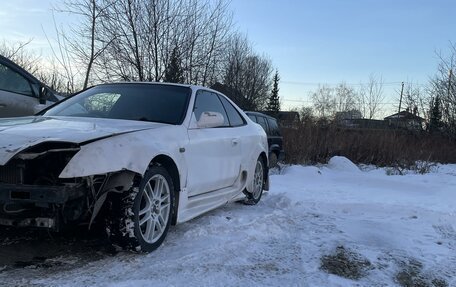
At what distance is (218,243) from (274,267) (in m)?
0.69

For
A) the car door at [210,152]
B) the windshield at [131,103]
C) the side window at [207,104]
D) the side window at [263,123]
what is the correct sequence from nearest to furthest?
1. the car door at [210,152]
2. the windshield at [131,103]
3. the side window at [207,104]
4. the side window at [263,123]

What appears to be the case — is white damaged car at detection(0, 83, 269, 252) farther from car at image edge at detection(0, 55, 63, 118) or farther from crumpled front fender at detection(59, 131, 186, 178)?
car at image edge at detection(0, 55, 63, 118)

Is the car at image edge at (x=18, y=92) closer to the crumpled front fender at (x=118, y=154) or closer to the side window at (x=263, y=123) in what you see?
the crumpled front fender at (x=118, y=154)

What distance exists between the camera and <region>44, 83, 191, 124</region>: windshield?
4.81m

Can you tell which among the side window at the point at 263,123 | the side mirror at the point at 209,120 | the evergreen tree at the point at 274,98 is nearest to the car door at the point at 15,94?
the side mirror at the point at 209,120

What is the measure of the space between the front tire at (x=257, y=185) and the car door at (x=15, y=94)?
3.94 metres

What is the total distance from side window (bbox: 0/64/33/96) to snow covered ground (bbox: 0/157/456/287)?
4.11m

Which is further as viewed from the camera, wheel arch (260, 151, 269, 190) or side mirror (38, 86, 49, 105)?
side mirror (38, 86, 49, 105)

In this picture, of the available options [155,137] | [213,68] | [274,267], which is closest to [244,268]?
[274,267]

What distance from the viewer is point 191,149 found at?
4617mm

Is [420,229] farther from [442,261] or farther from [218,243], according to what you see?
[218,243]

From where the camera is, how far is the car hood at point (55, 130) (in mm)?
3422

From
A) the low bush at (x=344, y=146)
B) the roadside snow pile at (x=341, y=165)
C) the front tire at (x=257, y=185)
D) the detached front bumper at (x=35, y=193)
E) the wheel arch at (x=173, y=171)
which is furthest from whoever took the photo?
the low bush at (x=344, y=146)

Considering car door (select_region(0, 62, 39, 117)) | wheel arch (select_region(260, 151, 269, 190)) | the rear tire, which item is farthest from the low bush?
car door (select_region(0, 62, 39, 117))
